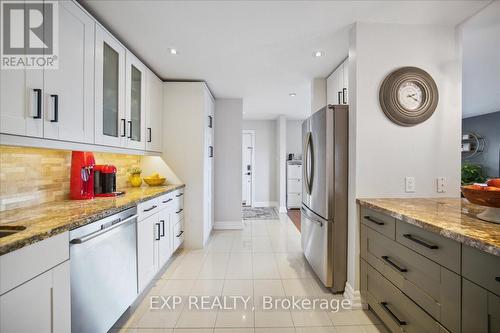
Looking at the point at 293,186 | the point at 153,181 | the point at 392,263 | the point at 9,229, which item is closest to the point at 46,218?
the point at 9,229

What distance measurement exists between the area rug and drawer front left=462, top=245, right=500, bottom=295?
4291mm

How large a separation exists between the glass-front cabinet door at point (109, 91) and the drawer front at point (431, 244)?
233cm

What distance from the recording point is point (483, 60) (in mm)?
2947

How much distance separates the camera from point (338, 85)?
279 cm

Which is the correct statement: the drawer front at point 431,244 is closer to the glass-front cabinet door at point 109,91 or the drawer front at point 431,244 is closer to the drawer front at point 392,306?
the drawer front at point 392,306

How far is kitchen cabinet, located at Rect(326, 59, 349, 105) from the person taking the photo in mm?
2555

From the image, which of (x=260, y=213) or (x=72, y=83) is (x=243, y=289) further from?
(x=260, y=213)

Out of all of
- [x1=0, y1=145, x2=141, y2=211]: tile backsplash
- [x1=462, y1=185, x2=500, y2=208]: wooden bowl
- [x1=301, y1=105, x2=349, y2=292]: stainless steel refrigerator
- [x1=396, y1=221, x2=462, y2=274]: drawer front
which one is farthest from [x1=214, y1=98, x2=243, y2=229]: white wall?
[x1=462, y1=185, x2=500, y2=208]: wooden bowl

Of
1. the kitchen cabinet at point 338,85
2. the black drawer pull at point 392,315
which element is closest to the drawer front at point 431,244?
the black drawer pull at point 392,315

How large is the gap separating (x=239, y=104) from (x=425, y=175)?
3130mm

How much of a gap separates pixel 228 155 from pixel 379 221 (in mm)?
2984

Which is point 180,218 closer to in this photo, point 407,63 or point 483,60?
point 407,63

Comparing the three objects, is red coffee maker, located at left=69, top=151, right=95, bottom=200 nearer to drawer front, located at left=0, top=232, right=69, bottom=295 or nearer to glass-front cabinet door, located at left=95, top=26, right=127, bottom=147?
glass-front cabinet door, located at left=95, top=26, right=127, bottom=147

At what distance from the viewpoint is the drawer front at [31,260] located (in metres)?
0.88
